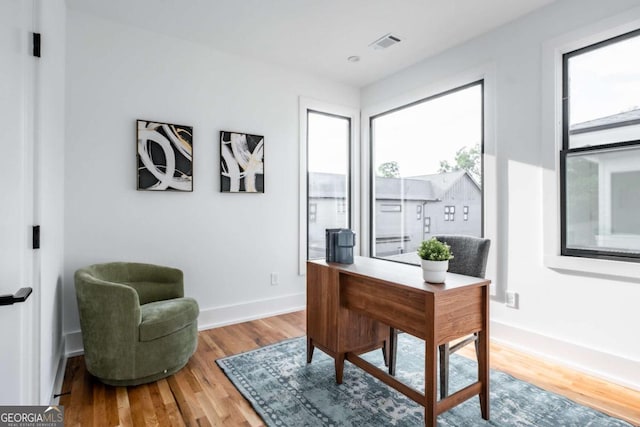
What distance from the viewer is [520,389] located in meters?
2.22

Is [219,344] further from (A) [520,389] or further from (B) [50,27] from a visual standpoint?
(B) [50,27]

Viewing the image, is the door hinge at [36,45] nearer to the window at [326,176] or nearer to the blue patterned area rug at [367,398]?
the blue patterned area rug at [367,398]

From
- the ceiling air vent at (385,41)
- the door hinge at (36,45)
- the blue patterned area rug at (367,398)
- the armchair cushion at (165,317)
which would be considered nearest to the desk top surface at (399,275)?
the blue patterned area rug at (367,398)

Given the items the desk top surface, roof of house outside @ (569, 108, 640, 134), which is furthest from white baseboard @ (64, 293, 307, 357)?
roof of house outside @ (569, 108, 640, 134)

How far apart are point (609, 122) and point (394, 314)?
219 centimetres

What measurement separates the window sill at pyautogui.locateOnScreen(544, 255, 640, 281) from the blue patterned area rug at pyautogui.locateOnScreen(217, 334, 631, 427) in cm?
94

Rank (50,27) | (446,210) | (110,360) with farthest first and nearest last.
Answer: (446,210) → (110,360) → (50,27)

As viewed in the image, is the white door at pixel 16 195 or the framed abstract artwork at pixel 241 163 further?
the framed abstract artwork at pixel 241 163

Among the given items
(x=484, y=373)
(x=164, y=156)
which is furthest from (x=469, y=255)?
(x=164, y=156)

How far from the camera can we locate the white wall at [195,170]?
9.27 ft

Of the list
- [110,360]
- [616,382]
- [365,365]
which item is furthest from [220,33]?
[616,382]

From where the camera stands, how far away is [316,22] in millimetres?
2973

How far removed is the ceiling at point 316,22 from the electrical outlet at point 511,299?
240 centimetres

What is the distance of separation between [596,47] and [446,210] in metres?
1.79
